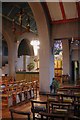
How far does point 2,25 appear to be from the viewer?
1677 centimetres

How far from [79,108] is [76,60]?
12.8 meters

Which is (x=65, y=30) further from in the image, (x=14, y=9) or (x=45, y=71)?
(x=14, y=9)

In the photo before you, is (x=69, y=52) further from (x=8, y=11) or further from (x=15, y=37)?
(x=8, y=11)

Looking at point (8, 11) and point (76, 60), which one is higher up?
point (8, 11)

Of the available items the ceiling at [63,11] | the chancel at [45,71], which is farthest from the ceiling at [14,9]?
the ceiling at [63,11]

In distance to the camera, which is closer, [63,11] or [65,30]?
[63,11]

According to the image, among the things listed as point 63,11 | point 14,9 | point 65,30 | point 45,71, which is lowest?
point 45,71

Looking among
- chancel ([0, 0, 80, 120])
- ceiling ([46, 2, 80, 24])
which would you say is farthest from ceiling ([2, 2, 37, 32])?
ceiling ([46, 2, 80, 24])

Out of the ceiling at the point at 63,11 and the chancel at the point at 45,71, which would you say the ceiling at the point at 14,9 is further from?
the ceiling at the point at 63,11

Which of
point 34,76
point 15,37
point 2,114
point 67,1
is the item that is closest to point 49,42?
point 67,1

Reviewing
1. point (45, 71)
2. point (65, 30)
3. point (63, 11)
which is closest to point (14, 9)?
point (63, 11)

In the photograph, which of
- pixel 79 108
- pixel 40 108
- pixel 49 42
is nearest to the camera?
pixel 40 108

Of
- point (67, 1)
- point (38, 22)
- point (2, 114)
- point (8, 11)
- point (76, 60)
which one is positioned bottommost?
point (2, 114)

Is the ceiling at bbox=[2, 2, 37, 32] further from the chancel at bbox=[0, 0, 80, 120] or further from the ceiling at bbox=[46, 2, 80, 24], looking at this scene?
the ceiling at bbox=[46, 2, 80, 24]
